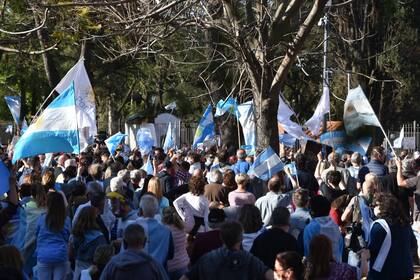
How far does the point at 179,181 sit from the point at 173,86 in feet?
111

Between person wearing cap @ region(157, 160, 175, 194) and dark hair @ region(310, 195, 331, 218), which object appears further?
person wearing cap @ region(157, 160, 175, 194)

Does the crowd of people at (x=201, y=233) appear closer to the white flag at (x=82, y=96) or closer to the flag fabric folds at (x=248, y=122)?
the white flag at (x=82, y=96)

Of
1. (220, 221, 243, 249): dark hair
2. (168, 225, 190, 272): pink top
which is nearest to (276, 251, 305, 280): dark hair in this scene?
(220, 221, 243, 249): dark hair

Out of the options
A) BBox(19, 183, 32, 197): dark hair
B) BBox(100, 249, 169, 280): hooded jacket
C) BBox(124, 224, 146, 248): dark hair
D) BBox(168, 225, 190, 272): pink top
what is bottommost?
Answer: BBox(168, 225, 190, 272): pink top

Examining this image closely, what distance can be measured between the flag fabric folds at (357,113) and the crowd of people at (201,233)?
1528 mm

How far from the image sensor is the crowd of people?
572cm

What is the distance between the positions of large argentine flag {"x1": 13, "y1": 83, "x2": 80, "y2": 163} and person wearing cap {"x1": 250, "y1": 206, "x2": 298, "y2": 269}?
4515 millimetres

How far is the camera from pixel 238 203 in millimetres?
9125

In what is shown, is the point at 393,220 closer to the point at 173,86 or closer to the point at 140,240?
the point at 140,240

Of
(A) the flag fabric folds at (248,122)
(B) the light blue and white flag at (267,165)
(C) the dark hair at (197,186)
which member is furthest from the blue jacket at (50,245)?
(A) the flag fabric folds at (248,122)

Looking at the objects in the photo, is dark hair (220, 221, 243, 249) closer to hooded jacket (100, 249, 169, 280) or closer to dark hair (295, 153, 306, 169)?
hooded jacket (100, 249, 169, 280)

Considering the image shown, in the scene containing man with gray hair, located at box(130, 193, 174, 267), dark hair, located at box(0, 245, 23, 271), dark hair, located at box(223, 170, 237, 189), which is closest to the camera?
dark hair, located at box(0, 245, 23, 271)

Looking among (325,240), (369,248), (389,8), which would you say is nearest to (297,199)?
(369,248)

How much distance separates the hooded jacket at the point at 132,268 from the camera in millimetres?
5641
